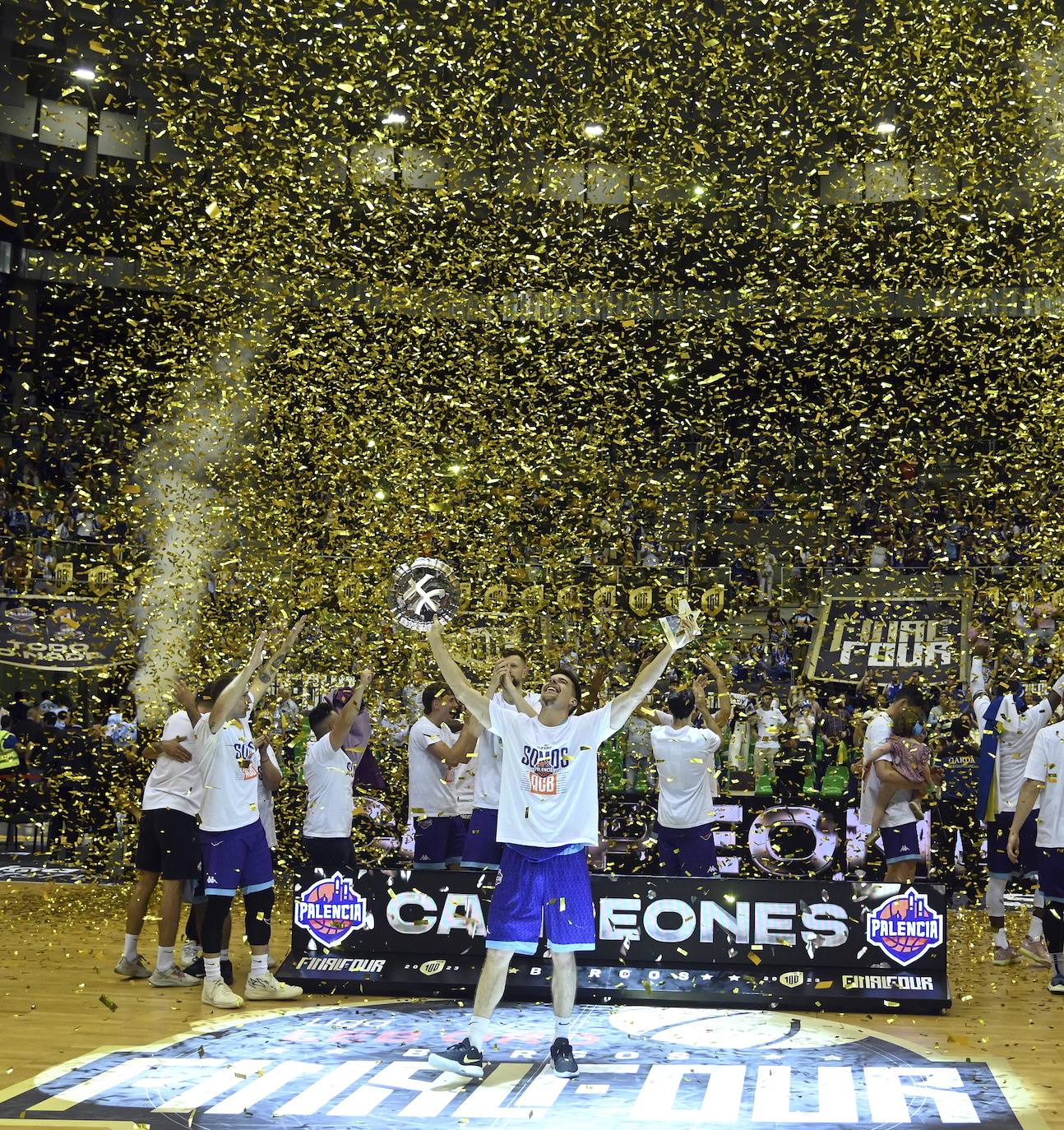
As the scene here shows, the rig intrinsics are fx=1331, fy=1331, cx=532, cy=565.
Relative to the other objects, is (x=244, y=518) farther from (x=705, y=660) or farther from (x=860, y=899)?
(x=860, y=899)

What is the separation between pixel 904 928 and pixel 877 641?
32.3ft

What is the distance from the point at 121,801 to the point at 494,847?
4361 millimetres

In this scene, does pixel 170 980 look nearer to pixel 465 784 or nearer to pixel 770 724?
pixel 465 784

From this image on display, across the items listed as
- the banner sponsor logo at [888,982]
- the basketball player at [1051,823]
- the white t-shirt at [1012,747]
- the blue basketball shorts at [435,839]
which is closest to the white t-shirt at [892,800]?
the basketball player at [1051,823]

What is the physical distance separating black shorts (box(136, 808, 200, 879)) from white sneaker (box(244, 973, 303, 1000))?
0.79m

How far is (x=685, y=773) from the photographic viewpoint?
7.97 metres

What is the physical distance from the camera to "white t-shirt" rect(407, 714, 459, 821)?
8.35 metres

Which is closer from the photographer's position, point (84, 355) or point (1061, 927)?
point (1061, 927)

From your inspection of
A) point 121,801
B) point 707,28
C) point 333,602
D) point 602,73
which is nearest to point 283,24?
point 602,73

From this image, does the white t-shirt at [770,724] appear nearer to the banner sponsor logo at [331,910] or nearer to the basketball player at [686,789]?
the basketball player at [686,789]

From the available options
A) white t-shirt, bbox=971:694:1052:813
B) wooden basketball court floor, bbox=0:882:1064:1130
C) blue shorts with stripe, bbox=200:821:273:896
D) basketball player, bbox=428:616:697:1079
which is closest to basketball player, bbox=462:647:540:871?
wooden basketball court floor, bbox=0:882:1064:1130

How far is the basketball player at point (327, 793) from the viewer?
7516mm

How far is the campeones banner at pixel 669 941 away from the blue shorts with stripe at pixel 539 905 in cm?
129

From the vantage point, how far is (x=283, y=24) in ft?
36.7
